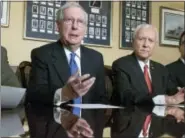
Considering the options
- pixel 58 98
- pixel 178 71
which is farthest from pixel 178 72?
pixel 58 98

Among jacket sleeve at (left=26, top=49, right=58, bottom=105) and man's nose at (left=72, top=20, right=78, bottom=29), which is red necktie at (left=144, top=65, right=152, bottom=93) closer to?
man's nose at (left=72, top=20, right=78, bottom=29)

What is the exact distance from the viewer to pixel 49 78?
167 centimetres

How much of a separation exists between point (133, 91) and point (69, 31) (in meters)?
0.51

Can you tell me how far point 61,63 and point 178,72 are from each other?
118 cm

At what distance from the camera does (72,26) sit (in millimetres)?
1818

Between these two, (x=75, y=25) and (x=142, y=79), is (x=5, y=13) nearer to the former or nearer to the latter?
(x=75, y=25)

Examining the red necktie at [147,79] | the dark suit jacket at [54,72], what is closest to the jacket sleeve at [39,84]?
the dark suit jacket at [54,72]

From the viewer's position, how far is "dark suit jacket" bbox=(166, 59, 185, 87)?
2486mm

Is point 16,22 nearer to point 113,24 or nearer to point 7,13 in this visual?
point 7,13

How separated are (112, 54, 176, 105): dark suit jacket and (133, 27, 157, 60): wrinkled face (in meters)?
0.06

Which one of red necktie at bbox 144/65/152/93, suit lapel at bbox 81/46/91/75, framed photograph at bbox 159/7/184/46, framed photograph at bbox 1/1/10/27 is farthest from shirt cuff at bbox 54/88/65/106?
framed photograph at bbox 159/7/184/46

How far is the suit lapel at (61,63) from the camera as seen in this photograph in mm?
1679

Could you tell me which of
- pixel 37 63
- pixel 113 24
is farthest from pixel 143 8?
pixel 37 63

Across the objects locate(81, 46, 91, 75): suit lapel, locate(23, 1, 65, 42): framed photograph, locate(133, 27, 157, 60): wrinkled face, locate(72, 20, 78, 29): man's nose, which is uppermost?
locate(23, 1, 65, 42): framed photograph
